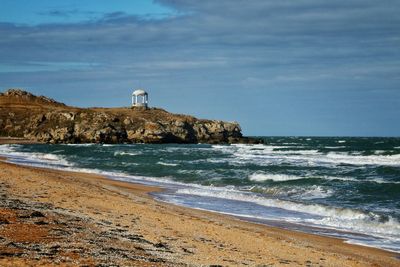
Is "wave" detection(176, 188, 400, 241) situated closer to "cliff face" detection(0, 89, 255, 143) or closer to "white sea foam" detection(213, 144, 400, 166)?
"white sea foam" detection(213, 144, 400, 166)

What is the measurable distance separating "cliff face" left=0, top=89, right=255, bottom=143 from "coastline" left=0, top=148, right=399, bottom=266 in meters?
80.0

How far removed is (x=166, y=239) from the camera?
1120 centimetres

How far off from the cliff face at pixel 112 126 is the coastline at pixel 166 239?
262 feet

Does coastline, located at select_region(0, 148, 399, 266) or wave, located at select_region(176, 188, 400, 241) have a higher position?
coastline, located at select_region(0, 148, 399, 266)

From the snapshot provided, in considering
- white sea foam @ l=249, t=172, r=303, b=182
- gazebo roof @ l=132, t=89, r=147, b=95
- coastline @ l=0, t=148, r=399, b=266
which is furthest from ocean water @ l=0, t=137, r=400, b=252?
gazebo roof @ l=132, t=89, r=147, b=95

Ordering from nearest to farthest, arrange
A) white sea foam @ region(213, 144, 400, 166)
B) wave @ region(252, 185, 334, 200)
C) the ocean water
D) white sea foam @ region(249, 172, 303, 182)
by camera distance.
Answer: the ocean water → wave @ region(252, 185, 334, 200) → white sea foam @ region(249, 172, 303, 182) → white sea foam @ region(213, 144, 400, 166)

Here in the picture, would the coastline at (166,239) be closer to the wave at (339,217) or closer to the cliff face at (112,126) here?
the wave at (339,217)

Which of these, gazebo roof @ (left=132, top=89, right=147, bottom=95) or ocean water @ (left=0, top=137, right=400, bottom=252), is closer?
ocean water @ (left=0, top=137, right=400, bottom=252)

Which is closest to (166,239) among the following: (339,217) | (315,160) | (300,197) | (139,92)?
(339,217)

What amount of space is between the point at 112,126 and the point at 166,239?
290 ft

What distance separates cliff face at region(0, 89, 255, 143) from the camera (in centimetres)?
9600

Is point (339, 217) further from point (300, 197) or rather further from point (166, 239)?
point (166, 239)

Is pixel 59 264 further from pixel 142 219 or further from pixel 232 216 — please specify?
pixel 232 216

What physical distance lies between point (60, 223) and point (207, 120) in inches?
4109
